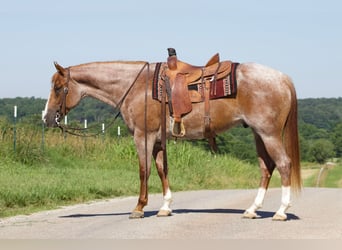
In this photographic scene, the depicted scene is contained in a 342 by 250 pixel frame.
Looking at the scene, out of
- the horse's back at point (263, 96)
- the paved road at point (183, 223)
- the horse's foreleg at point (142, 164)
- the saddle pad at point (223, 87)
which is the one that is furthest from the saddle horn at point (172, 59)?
the paved road at point (183, 223)

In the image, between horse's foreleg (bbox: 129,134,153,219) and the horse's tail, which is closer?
the horse's tail

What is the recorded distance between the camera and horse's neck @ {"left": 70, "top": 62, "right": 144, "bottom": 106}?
454 inches

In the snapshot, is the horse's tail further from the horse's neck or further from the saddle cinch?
the horse's neck

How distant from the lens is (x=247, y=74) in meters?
10.6

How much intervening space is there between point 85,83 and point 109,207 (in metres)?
2.84

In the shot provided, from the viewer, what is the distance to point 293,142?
35.4 feet

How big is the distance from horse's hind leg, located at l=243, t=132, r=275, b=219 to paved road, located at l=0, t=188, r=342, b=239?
23cm

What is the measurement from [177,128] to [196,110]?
40 cm

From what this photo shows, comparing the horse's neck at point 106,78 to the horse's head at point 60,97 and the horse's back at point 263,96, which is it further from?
the horse's back at point 263,96

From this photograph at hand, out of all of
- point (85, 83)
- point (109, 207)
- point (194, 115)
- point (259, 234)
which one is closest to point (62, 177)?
point (109, 207)

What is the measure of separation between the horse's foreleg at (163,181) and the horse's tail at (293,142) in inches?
77.6

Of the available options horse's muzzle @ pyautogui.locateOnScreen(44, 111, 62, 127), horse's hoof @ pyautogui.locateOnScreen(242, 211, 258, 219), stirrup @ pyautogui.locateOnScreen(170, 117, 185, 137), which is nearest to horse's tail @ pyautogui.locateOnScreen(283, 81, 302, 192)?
horse's hoof @ pyautogui.locateOnScreen(242, 211, 258, 219)

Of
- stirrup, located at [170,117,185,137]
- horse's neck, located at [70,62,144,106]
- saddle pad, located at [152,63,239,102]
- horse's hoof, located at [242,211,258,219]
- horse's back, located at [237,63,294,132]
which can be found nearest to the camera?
horse's back, located at [237,63,294,132]

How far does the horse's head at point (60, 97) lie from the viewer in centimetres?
1155
